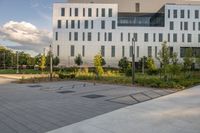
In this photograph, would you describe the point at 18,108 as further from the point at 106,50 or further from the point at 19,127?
the point at 106,50

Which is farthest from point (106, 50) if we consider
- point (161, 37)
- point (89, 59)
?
point (161, 37)

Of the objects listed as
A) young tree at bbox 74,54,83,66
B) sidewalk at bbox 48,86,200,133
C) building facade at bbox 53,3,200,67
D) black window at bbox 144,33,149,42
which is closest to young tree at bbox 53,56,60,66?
building facade at bbox 53,3,200,67

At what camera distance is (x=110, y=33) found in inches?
2393

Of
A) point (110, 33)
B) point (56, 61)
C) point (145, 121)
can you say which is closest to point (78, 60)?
point (56, 61)

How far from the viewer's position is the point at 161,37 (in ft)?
200

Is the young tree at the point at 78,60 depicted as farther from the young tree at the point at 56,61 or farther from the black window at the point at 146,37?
the black window at the point at 146,37

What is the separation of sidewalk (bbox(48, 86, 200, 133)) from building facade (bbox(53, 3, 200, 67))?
170ft

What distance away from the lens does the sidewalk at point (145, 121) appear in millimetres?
6129

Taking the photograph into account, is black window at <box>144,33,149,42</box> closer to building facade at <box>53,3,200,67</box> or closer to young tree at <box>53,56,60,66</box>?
building facade at <box>53,3,200,67</box>

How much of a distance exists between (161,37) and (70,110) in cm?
5589

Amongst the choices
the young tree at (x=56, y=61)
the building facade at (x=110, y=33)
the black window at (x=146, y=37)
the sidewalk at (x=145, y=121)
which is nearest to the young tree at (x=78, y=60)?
the building facade at (x=110, y=33)

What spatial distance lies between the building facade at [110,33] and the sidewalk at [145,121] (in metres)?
51.9

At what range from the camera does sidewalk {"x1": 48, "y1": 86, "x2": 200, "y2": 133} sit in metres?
6.13

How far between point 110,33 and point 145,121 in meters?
54.8
